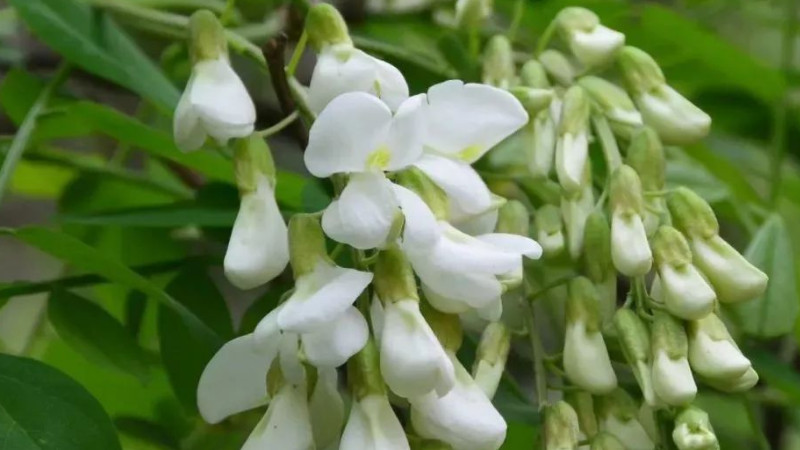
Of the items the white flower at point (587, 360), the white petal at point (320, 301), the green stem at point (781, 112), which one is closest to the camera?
the white petal at point (320, 301)

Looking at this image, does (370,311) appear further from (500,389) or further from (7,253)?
(7,253)

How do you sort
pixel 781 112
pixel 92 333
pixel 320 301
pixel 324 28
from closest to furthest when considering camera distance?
1. pixel 320 301
2. pixel 324 28
3. pixel 92 333
4. pixel 781 112

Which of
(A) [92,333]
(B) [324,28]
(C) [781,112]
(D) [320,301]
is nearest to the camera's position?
(D) [320,301]

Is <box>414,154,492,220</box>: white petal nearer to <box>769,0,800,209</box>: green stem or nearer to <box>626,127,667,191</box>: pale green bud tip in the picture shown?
<box>626,127,667,191</box>: pale green bud tip

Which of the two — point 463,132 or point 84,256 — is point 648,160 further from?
point 84,256

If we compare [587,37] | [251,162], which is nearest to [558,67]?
[587,37]

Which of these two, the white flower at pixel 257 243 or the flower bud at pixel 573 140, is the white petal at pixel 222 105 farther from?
the flower bud at pixel 573 140

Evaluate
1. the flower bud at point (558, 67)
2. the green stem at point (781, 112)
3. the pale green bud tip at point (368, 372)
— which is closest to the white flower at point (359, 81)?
the pale green bud tip at point (368, 372)

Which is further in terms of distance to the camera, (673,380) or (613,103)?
(613,103)
